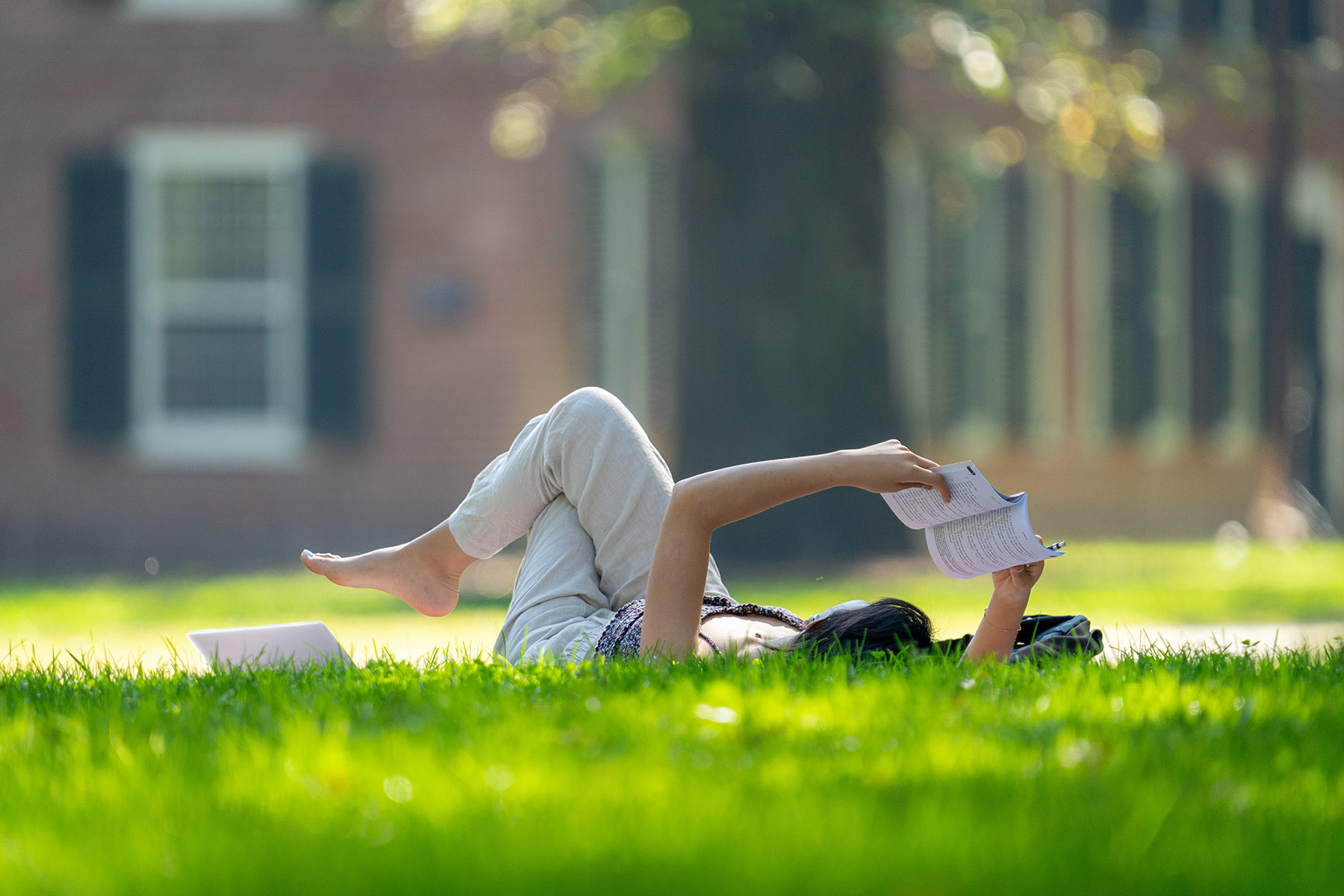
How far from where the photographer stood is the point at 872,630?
3.62 metres

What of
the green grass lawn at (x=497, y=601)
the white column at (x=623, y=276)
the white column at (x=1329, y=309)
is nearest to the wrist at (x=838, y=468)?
the green grass lawn at (x=497, y=601)

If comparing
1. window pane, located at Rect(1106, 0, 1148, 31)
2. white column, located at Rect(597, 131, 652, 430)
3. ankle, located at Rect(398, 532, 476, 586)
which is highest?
window pane, located at Rect(1106, 0, 1148, 31)

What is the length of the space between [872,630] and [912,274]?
32.2 feet

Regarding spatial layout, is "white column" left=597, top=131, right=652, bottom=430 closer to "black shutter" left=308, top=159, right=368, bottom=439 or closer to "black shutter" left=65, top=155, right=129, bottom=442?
"black shutter" left=308, top=159, right=368, bottom=439

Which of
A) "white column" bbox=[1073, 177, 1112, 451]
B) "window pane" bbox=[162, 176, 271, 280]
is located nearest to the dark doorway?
"window pane" bbox=[162, 176, 271, 280]

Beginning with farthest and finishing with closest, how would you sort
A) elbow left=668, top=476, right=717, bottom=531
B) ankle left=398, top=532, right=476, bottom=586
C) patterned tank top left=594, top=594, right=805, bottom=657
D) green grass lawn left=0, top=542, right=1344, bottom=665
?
green grass lawn left=0, top=542, right=1344, bottom=665 < ankle left=398, top=532, right=476, bottom=586 < patterned tank top left=594, top=594, right=805, bottom=657 < elbow left=668, top=476, right=717, bottom=531

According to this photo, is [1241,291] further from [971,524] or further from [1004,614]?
[971,524]

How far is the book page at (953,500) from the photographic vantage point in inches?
116

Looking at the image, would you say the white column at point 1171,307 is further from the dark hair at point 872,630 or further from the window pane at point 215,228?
the dark hair at point 872,630

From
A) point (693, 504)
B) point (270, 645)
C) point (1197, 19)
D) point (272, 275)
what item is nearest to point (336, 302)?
point (272, 275)

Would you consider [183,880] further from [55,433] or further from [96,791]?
[55,433]

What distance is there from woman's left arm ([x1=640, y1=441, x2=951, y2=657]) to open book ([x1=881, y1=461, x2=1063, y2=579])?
34 millimetres

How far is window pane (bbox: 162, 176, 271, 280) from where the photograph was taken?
1197 cm

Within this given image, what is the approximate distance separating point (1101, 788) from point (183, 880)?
1339 mm
